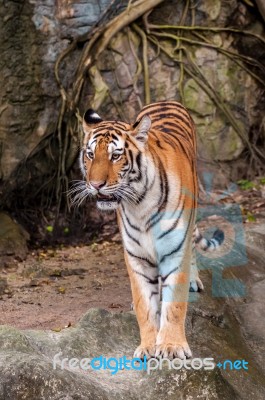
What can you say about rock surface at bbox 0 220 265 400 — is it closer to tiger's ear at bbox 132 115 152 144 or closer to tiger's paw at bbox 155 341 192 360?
tiger's paw at bbox 155 341 192 360

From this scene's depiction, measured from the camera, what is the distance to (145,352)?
4434mm

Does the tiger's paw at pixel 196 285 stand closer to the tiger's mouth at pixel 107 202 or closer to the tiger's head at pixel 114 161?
the tiger's head at pixel 114 161

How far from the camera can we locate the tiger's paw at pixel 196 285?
5.41 metres

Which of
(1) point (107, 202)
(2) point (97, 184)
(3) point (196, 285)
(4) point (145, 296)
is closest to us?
(2) point (97, 184)

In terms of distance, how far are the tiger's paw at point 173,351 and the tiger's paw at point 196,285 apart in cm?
103

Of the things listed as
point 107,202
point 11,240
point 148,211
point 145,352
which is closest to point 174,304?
point 145,352

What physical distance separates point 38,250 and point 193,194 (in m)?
3.57

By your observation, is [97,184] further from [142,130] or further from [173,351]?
→ [173,351]

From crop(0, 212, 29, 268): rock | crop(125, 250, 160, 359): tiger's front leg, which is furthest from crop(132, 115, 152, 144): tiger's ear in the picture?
crop(0, 212, 29, 268): rock

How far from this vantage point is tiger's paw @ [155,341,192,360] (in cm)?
434

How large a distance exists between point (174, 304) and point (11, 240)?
145 inches

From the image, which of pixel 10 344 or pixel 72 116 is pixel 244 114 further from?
pixel 10 344

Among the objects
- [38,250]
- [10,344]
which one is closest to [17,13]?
[38,250]

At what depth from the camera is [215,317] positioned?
202 inches
